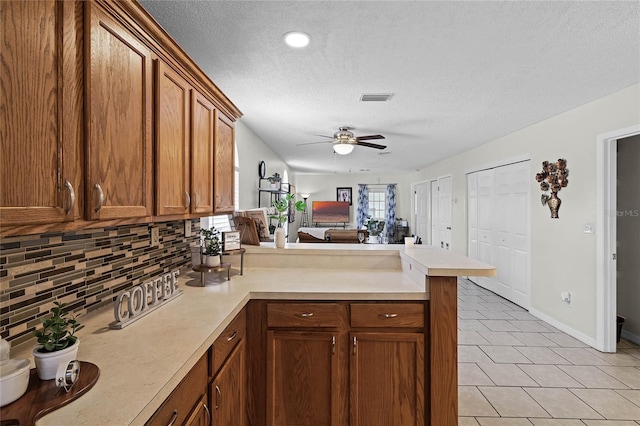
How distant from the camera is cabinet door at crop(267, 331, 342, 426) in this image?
192 centimetres

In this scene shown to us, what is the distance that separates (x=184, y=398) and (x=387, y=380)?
120 cm

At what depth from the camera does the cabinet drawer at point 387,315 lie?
191 centimetres

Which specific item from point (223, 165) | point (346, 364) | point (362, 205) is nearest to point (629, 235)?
point (346, 364)

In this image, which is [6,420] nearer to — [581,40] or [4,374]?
[4,374]

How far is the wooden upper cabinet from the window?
10.4m

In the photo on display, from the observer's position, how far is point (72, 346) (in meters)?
1.00

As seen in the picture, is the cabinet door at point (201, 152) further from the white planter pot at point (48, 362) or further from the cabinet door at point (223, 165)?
the white planter pot at point (48, 362)

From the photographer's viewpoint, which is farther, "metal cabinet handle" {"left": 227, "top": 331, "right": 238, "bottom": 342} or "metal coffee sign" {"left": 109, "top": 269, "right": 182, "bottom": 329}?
"metal cabinet handle" {"left": 227, "top": 331, "right": 238, "bottom": 342}

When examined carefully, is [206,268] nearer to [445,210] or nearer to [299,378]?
[299,378]

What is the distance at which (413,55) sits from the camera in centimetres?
235

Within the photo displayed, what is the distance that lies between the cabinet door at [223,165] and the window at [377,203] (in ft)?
29.4

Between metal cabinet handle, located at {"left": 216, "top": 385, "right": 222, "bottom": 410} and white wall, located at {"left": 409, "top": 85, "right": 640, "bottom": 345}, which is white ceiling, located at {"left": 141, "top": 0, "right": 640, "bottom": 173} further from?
metal cabinet handle, located at {"left": 216, "top": 385, "right": 222, "bottom": 410}

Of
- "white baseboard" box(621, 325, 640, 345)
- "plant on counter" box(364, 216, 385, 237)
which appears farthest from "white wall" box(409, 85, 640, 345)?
"plant on counter" box(364, 216, 385, 237)

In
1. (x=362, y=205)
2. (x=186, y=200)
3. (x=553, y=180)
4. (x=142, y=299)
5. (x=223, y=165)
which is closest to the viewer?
(x=142, y=299)
